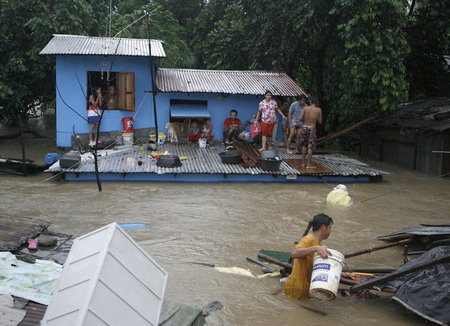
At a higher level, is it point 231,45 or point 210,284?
point 231,45

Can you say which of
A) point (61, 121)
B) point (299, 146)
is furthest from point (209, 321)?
point (61, 121)

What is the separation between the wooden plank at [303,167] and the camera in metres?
13.5

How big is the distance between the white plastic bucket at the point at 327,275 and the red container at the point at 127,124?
1139cm

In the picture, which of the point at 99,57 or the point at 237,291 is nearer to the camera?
the point at 237,291

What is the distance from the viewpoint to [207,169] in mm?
13414

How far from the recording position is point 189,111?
16.3 meters

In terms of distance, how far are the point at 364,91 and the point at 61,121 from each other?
10.5 m

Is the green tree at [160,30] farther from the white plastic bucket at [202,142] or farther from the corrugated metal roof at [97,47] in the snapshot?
the white plastic bucket at [202,142]

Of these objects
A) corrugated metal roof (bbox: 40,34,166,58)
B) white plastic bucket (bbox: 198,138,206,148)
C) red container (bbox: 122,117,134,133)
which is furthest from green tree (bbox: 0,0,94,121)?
white plastic bucket (bbox: 198,138,206,148)

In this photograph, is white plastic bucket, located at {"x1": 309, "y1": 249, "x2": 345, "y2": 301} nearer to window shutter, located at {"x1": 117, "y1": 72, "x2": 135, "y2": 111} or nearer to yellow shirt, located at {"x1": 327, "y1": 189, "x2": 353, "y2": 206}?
yellow shirt, located at {"x1": 327, "y1": 189, "x2": 353, "y2": 206}

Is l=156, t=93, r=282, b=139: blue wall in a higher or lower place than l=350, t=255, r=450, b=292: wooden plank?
higher

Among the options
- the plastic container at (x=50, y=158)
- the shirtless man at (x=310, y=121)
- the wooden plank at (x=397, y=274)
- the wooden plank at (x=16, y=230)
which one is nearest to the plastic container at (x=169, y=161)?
the plastic container at (x=50, y=158)

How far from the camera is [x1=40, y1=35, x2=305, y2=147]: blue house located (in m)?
15.7

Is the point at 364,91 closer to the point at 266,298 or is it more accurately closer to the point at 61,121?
the point at 61,121
